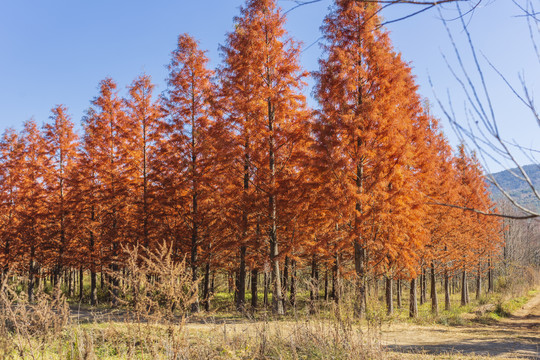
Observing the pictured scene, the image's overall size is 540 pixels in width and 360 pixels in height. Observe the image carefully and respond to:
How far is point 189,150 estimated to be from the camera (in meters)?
16.0

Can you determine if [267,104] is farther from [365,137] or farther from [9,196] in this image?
[9,196]

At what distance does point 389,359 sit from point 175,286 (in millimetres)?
3677

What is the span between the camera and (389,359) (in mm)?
5438

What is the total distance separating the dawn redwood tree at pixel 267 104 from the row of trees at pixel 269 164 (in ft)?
0.19

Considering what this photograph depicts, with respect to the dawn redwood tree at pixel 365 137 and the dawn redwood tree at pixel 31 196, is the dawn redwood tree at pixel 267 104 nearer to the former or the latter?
the dawn redwood tree at pixel 365 137

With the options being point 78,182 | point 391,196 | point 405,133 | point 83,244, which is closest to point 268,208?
point 391,196

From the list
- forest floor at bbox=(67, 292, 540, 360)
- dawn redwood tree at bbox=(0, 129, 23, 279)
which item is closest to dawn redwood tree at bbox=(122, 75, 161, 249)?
forest floor at bbox=(67, 292, 540, 360)

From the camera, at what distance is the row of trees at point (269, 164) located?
11828 mm

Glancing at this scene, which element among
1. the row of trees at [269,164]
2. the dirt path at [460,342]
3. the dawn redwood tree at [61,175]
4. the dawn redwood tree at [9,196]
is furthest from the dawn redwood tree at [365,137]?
the dawn redwood tree at [9,196]

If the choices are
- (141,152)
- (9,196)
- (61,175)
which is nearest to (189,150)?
(141,152)

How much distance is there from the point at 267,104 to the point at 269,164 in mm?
2472

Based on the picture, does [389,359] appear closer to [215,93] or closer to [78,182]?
[215,93]

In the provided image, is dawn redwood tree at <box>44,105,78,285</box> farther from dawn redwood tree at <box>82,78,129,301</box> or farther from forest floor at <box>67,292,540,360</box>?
Result: forest floor at <box>67,292,540,360</box>

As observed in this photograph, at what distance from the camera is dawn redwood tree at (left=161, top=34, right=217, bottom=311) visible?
613 inches
